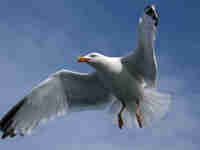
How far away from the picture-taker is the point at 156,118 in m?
7.77

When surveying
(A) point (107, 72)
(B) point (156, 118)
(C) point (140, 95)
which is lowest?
(B) point (156, 118)

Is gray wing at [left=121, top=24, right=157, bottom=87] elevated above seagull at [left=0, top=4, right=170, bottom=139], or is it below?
above

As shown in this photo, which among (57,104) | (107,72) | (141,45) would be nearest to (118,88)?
(107,72)

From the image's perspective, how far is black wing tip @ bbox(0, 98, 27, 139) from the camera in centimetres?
781

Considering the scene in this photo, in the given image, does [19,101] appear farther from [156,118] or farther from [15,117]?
[156,118]

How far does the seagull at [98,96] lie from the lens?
23.5 ft

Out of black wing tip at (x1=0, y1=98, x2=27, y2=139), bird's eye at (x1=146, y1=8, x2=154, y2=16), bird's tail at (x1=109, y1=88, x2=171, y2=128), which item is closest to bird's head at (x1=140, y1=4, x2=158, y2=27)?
bird's eye at (x1=146, y1=8, x2=154, y2=16)

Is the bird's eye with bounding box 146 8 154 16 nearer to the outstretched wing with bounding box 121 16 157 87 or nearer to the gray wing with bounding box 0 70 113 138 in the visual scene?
the outstretched wing with bounding box 121 16 157 87

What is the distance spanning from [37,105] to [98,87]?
1.24 metres

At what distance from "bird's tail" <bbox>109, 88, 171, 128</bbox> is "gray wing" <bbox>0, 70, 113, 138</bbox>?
0.51 meters

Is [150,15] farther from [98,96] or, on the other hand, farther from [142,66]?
[98,96]

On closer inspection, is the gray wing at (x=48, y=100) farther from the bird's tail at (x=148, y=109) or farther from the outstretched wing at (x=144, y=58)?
the outstretched wing at (x=144, y=58)

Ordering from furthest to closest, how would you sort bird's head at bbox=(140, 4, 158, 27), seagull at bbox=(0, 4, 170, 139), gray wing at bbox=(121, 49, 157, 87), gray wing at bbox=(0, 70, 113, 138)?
gray wing at bbox=(0, 70, 113, 138)
seagull at bbox=(0, 4, 170, 139)
gray wing at bbox=(121, 49, 157, 87)
bird's head at bbox=(140, 4, 158, 27)

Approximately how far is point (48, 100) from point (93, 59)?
53.7 inches
